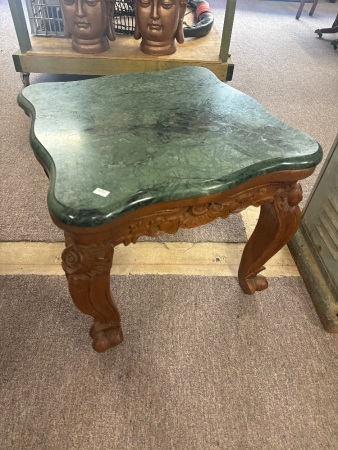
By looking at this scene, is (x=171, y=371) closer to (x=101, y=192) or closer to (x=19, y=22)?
Result: (x=101, y=192)

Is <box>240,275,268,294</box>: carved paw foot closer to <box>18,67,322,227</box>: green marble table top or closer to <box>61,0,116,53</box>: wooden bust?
<box>18,67,322,227</box>: green marble table top

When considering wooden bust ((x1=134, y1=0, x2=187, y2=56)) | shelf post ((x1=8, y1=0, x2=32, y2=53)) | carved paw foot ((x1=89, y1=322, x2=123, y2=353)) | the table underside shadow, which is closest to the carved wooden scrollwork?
the table underside shadow

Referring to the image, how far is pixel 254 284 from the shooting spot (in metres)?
0.99

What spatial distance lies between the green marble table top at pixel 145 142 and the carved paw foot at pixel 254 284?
41cm

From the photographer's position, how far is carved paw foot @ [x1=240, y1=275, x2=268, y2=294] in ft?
3.25

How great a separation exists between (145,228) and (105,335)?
0.34 metres

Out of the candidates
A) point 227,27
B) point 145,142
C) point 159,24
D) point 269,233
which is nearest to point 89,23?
point 159,24

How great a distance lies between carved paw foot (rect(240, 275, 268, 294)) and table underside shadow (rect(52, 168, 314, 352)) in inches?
6.5

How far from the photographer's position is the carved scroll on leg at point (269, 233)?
0.74 meters

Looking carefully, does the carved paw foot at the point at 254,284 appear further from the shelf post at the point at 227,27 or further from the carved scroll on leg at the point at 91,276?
the shelf post at the point at 227,27

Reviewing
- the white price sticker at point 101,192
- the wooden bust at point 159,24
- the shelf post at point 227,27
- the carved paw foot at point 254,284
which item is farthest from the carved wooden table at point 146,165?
the shelf post at point 227,27

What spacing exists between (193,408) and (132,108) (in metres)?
0.66

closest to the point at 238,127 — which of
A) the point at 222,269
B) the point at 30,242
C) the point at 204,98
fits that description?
the point at 204,98

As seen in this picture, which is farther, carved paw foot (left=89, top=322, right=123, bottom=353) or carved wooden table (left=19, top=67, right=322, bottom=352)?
carved paw foot (left=89, top=322, right=123, bottom=353)
